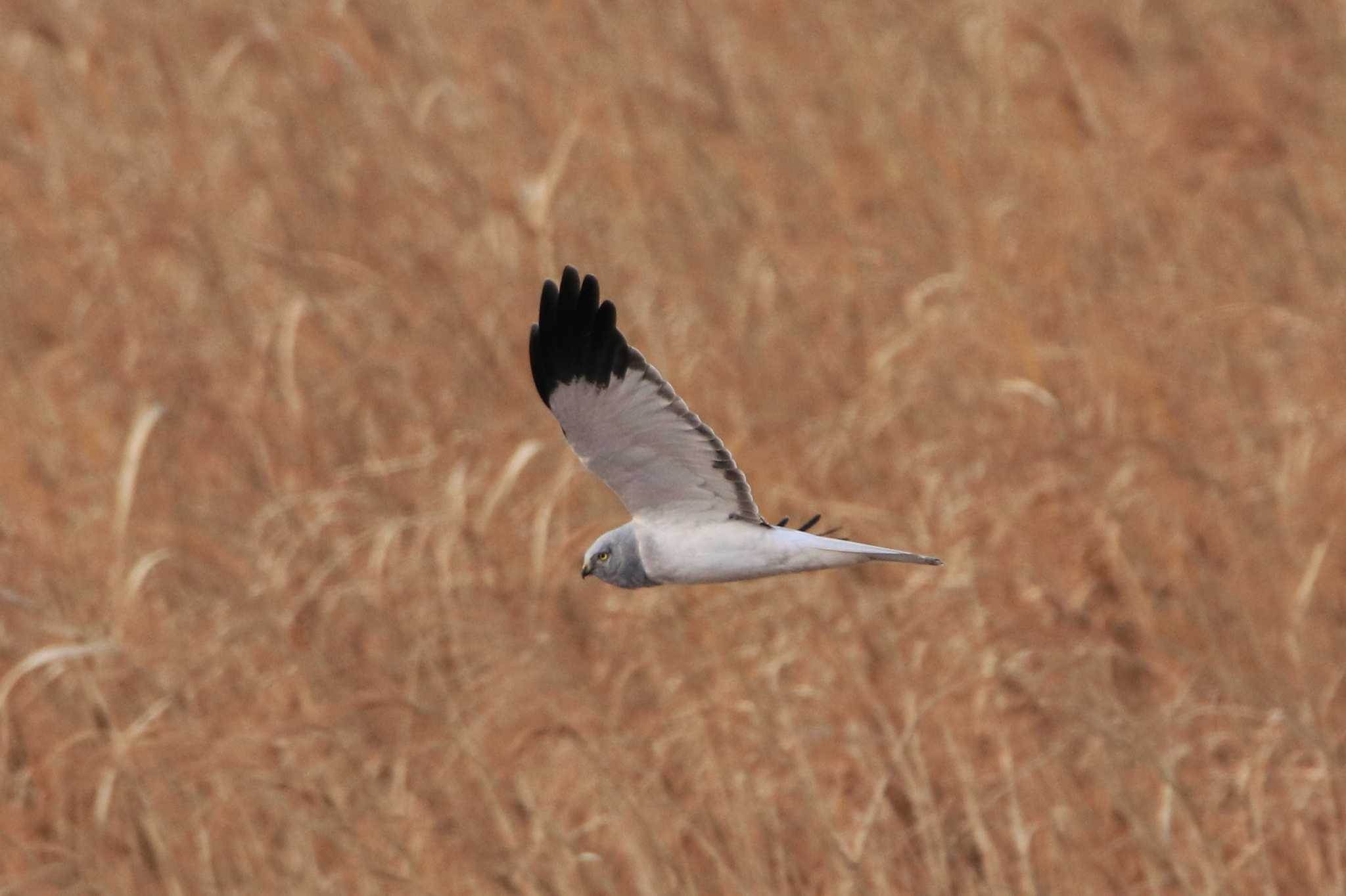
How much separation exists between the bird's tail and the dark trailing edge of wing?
0.34 metres

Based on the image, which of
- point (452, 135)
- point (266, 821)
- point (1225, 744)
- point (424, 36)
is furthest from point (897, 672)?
point (424, 36)

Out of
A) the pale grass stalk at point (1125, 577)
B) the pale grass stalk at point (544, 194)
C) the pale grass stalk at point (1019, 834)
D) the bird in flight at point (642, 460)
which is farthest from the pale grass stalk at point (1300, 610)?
the pale grass stalk at point (544, 194)

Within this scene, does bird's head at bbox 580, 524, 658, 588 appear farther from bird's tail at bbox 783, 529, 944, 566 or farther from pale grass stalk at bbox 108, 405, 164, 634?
pale grass stalk at bbox 108, 405, 164, 634

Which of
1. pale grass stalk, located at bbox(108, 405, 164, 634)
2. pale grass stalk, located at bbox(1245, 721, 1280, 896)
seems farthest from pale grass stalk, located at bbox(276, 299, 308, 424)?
pale grass stalk, located at bbox(1245, 721, 1280, 896)

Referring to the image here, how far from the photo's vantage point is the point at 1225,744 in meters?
3.74

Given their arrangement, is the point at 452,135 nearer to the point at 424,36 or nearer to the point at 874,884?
the point at 424,36

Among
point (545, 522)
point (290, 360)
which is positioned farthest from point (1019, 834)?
point (290, 360)

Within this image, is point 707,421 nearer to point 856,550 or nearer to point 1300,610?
→ point 1300,610

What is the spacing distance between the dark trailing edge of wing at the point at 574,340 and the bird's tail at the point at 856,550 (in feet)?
1.11

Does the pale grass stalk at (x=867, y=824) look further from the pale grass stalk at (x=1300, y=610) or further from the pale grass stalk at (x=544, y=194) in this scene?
the pale grass stalk at (x=544, y=194)

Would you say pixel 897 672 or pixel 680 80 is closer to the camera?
pixel 897 672

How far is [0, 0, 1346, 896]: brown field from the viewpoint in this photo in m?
3.25

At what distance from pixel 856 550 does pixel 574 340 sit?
558 mm

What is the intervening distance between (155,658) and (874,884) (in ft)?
5.78
